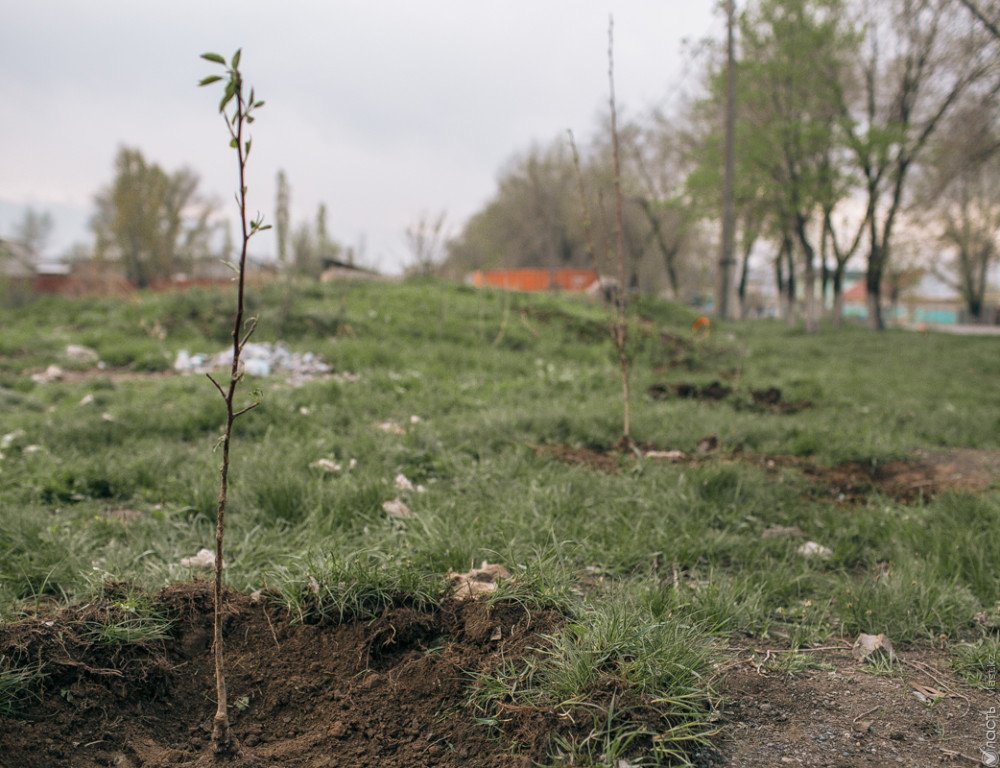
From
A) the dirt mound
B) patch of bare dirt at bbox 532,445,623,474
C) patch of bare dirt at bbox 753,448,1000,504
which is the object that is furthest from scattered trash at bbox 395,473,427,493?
patch of bare dirt at bbox 753,448,1000,504

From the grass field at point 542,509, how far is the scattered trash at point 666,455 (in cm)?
8

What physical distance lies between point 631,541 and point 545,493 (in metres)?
0.68

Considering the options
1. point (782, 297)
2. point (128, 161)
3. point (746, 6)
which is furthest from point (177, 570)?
point (128, 161)

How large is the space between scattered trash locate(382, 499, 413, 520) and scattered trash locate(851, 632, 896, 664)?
1901mm

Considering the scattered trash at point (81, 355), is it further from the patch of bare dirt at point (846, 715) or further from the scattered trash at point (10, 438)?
the patch of bare dirt at point (846, 715)

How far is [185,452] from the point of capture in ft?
15.6

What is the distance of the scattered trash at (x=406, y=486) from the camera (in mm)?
3859

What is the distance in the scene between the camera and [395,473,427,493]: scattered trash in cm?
386

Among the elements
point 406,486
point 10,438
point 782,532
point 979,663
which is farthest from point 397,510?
point 10,438

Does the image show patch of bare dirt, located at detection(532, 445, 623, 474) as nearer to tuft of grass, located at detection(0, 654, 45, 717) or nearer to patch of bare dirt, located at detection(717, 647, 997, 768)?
patch of bare dirt, located at detection(717, 647, 997, 768)

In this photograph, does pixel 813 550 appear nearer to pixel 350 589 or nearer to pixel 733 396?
pixel 350 589

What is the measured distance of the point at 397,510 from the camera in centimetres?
346

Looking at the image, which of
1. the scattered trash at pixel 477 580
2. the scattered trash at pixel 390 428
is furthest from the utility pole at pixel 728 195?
the scattered trash at pixel 477 580

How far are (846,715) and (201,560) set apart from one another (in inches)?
91.7
